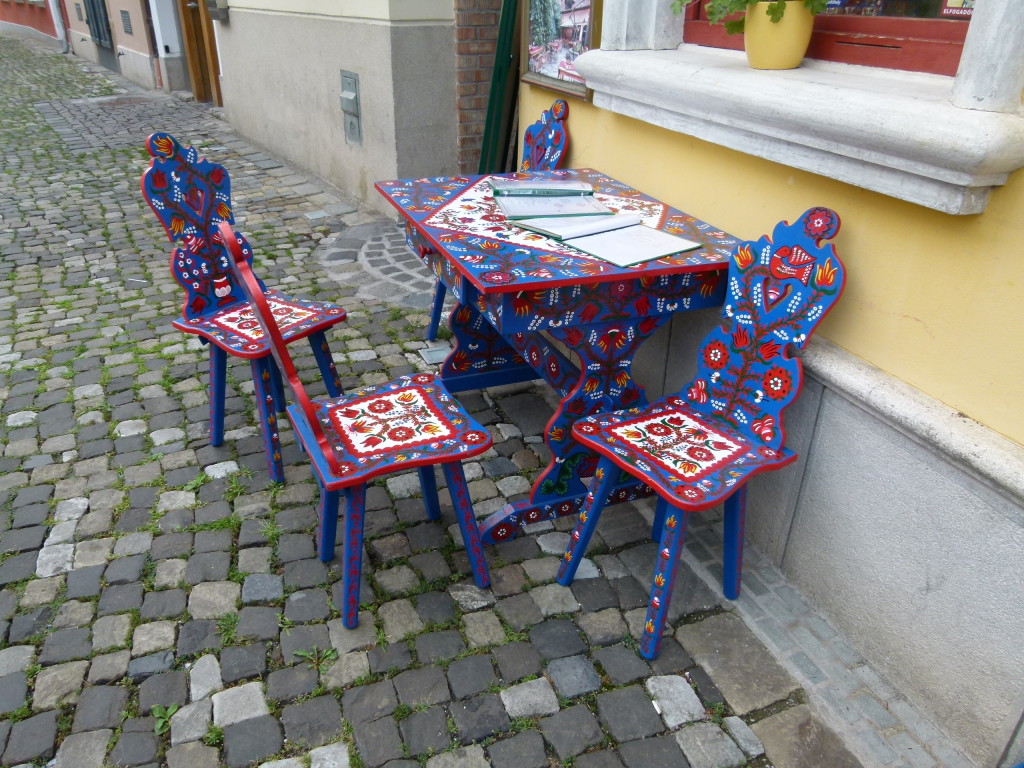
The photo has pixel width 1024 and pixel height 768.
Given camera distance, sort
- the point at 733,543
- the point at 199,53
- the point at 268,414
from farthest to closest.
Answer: the point at 199,53, the point at 268,414, the point at 733,543

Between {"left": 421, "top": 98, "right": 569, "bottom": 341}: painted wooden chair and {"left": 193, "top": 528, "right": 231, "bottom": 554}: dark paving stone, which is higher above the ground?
{"left": 421, "top": 98, "right": 569, "bottom": 341}: painted wooden chair

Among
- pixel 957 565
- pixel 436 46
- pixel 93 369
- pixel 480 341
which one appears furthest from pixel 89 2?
pixel 957 565

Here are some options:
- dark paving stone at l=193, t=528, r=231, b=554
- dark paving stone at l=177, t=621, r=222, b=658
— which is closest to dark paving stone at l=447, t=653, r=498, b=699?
dark paving stone at l=177, t=621, r=222, b=658

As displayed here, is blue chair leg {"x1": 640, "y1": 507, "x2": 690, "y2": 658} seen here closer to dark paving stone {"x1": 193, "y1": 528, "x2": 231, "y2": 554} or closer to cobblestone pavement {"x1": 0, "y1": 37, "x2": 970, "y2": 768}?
cobblestone pavement {"x1": 0, "y1": 37, "x2": 970, "y2": 768}

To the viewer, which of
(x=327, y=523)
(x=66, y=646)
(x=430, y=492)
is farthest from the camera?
(x=430, y=492)

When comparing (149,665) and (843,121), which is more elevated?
(843,121)

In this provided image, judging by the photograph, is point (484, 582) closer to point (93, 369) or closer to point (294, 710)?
point (294, 710)

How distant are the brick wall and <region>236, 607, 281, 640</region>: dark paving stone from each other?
4170mm

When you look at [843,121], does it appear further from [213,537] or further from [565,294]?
[213,537]

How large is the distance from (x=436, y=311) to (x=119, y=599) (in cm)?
222

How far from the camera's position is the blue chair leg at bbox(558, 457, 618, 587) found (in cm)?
258

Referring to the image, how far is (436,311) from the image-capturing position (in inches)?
172

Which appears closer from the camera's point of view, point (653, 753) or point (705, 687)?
point (653, 753)

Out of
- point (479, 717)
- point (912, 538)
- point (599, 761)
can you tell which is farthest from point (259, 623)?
point (912, 538)
